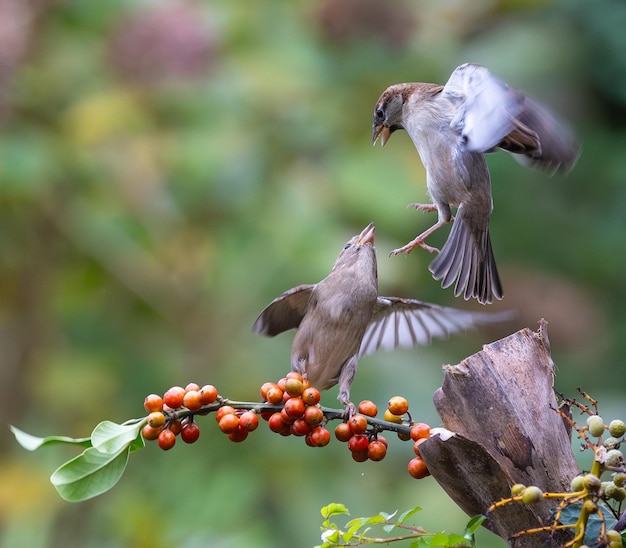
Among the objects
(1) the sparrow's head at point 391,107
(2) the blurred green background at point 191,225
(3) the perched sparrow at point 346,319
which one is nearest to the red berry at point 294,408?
(3) the perched sparrow at point 346,319

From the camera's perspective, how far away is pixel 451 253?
7.60 feet

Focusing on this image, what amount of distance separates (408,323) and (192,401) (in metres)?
1.27

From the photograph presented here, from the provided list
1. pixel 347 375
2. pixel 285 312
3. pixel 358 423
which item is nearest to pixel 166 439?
pixel 358 423

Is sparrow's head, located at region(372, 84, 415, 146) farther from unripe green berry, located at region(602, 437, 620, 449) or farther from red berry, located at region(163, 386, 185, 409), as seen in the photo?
unripe green berry, located at region(602, 437, 620, 449)

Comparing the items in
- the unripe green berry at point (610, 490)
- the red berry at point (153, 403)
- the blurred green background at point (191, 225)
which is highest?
the blurred green background at point (191, 225)

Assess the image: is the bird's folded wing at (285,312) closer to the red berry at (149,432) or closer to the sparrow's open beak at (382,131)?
the sparrow's open beak at (382,131)

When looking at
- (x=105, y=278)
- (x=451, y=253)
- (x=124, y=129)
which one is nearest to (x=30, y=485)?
(x=105, y=278)

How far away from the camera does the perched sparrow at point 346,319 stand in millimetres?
2635

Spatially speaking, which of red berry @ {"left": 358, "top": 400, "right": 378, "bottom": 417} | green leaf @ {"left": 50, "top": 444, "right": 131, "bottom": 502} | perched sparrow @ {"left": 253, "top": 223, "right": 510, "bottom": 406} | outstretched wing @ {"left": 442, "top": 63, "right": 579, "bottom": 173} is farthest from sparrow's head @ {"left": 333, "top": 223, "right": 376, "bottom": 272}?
green leaf @ {"left": 50, "top": 444, "right": 131, "bottom": 502}

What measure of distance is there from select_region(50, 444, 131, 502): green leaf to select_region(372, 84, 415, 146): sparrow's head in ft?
3.89

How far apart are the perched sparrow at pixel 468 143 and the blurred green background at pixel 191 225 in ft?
4.76

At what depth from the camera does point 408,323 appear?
9.25ft

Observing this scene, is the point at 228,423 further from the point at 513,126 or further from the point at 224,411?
the point at 513,126

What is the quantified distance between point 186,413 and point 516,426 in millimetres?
600
